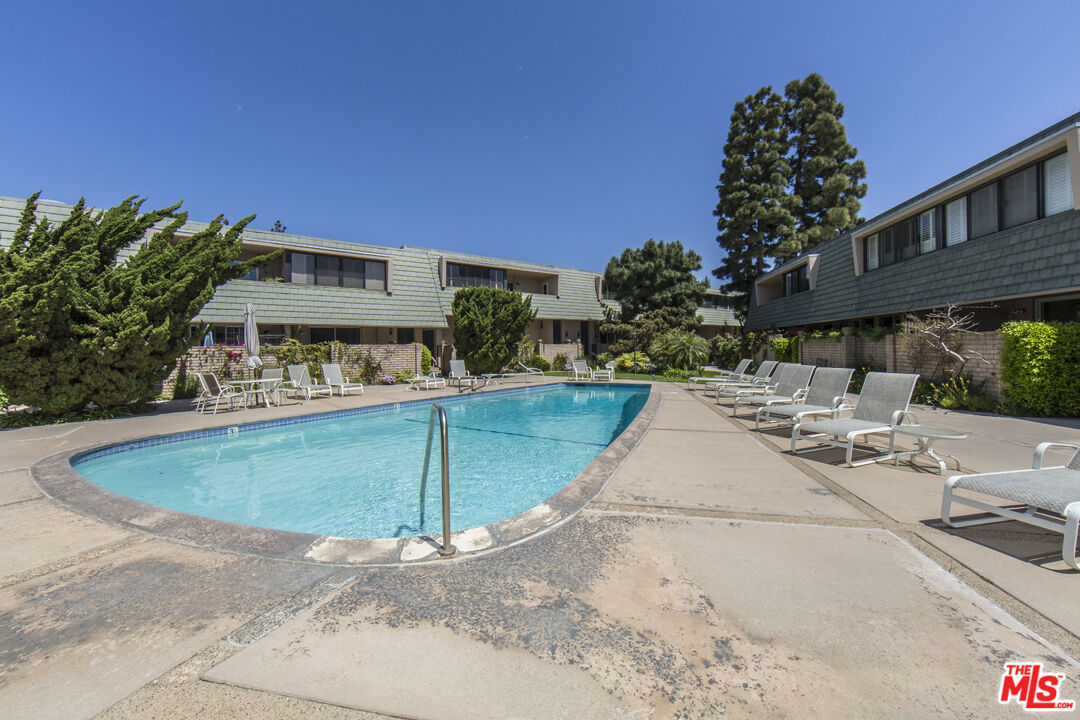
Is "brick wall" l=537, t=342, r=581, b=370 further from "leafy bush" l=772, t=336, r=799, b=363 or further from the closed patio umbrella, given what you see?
the closed patio umbrella

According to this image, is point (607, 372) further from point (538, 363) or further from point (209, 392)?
point (209, 392)

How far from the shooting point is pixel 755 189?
24.8m

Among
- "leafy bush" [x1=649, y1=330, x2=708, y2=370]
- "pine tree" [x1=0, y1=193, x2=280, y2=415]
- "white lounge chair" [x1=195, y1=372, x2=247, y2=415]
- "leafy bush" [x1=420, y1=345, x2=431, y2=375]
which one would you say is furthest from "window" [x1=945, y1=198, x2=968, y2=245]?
"white lounge chair" [x1=195, y1=372, x2=247, y2=415]

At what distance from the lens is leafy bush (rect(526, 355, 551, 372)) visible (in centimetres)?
2234

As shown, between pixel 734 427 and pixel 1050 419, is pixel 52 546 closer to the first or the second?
pixel 734 427

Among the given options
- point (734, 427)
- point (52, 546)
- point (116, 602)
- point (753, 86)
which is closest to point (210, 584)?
point (116, 602)

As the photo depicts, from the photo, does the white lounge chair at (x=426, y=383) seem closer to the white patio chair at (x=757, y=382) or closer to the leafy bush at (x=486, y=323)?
the leafy bush at (x=486, y=323)

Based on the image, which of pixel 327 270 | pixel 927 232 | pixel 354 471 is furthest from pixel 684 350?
pixel 354 471

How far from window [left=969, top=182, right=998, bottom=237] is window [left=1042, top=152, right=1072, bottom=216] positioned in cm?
111

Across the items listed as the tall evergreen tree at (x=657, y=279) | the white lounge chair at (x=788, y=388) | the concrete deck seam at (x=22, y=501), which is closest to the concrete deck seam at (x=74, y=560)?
the concrete deck seam at (x=22, y=501)

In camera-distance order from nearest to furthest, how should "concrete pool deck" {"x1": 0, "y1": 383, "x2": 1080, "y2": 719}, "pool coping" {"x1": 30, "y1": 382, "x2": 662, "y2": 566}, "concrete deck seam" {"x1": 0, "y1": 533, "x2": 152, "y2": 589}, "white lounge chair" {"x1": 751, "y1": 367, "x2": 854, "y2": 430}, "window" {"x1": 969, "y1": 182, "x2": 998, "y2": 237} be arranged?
"concrete pool deck" {"x1": 0, "y1": 383, "x2": 1080, "y2": 719} < "concrete deck seam" {"x1": 0, "y1": 533, "x2": 152, "y2": 589} < "pool coping" {"x1": 30, "y1": 382, "x2": 662, "y2": 566} < "white lounge chair" {"x1": 751, "y1": 367, "x2": 854, "y2": 430} < "window" {"x1": 969, "y1": 182, "x2": 998, "y2": 237}

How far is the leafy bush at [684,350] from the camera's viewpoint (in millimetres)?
21047

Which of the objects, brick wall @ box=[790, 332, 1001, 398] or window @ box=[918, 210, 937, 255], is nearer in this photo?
brick wall @ box=[790, 332, 1001, 398]

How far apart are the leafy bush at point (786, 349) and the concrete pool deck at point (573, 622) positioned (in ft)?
53.0
